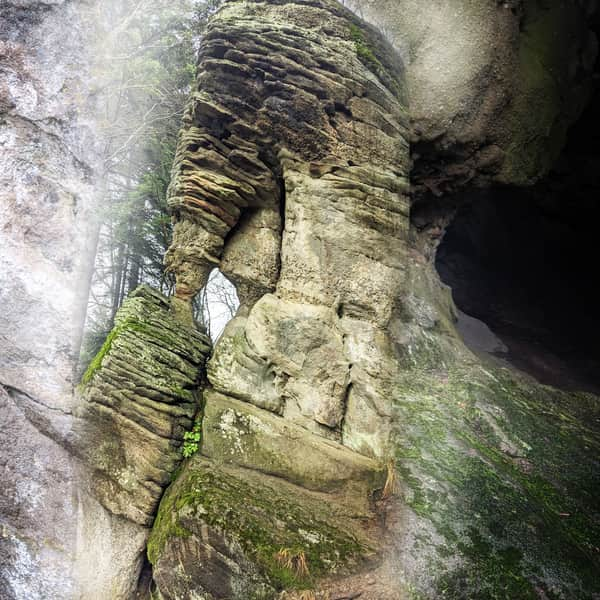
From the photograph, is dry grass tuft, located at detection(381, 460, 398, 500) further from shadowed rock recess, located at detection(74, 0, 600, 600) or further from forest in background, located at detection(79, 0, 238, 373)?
forest in background, located at detection(79, 0, 238, 373)

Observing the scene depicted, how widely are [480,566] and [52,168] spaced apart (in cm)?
624

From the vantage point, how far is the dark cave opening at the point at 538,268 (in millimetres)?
7914

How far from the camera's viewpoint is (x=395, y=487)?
13.6 feet

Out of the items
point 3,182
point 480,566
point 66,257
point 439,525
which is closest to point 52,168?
point 3,182

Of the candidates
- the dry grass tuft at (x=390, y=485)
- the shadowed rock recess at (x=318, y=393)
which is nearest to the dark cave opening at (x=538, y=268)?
the shadowed rock recess at (x=318, y=393)

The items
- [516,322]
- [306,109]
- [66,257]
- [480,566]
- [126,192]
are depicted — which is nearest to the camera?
[480,566]

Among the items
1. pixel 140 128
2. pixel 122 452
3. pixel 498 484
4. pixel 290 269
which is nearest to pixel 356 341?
pixel 290 269

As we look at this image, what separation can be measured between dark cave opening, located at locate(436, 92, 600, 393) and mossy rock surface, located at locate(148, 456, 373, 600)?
5562mm

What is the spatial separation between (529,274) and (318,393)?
7.89 m

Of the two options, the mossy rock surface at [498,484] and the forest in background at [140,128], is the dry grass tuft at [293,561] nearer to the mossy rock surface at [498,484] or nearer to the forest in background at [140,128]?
the mossy rock surface at [498,484]

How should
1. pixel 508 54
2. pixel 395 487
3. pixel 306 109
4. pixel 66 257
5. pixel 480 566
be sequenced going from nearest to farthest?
pixel 480 566 < pixel 395 487 < pixel 66 257 < pixel 306 109 < pixel 508 54

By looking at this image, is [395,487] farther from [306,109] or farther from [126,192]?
[126,192]

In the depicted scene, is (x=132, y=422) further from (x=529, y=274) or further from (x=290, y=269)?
(x=529, y=274)

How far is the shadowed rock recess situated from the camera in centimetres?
359
